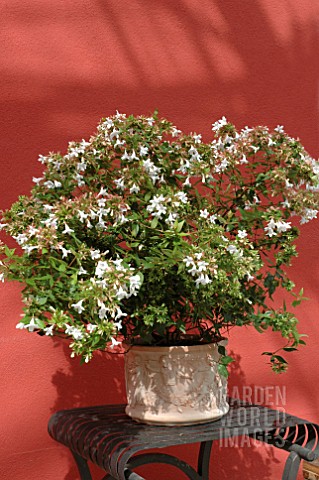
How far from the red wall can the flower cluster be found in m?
0.51

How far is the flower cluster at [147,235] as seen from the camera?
1645 millimetres

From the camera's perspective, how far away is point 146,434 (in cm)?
180

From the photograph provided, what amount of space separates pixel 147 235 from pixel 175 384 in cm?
42

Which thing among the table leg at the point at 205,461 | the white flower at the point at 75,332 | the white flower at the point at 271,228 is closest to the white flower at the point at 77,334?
the white flower at the point at 75,332

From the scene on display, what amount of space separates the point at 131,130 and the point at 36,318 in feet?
2.04

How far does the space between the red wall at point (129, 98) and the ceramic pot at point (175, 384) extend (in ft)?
1.88

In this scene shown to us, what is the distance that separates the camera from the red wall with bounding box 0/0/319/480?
92.2 inches

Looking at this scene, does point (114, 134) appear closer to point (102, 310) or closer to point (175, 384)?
point (102, 310)

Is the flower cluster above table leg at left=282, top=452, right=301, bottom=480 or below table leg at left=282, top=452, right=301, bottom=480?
above

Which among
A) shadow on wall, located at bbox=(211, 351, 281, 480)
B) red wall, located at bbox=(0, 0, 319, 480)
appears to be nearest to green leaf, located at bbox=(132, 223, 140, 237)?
red wall, located at bbox=(0, 0, 319, 480)

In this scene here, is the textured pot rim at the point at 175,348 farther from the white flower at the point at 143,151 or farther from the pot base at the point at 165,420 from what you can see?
the white flower at the point at 143,151

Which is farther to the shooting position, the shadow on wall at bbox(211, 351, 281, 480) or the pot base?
the shadow on wall at bbox(211, 351, 281, 480)

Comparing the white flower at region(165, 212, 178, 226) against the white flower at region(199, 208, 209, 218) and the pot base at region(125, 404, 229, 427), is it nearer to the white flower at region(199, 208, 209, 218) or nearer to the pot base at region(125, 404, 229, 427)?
the white flower at region(199, 208, 209, 218)

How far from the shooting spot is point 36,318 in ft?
5.21
